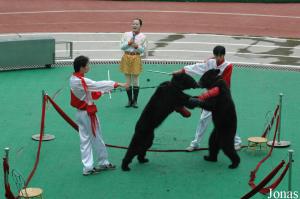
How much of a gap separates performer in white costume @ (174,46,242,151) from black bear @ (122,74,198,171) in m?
0.45

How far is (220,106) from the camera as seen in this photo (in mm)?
10578

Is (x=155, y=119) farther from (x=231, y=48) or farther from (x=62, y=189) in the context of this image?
(x=231, y=48)

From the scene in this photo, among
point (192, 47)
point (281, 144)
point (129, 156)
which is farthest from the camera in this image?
point (192, 47)

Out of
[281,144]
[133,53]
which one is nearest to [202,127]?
[281,144]

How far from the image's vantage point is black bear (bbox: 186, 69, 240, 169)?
10.5 metres

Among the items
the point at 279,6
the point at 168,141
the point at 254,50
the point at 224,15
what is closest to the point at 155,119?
the point at 168,141

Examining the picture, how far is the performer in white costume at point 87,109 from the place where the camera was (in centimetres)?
1029

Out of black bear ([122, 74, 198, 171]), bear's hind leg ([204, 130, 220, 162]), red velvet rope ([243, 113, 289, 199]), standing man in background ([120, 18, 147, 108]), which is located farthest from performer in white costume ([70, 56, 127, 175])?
standing man in background ([120, 18, 147, 108])

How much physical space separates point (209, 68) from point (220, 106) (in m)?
0.93

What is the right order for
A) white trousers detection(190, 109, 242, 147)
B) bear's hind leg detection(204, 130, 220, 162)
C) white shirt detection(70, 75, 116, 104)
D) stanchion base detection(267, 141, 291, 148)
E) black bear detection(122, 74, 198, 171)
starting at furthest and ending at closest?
stanchion base detection(267, 141, 291, 148), white trousers detection(190, 109, 242, 147), bear's hind leg detection(204, 130, 220, 162), black bear detection(122, 74, 198, 171), white shirt detection(70, 75, 116, 104)

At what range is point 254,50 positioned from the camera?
20562 mm

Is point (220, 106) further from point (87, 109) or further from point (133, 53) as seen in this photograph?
point (133, 53)

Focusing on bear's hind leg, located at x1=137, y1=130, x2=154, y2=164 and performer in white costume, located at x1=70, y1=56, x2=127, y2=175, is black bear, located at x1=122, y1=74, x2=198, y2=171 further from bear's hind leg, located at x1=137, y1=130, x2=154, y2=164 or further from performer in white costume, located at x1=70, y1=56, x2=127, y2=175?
performer in white costume, located at x1=70, y1=56, x2=127, y2=175

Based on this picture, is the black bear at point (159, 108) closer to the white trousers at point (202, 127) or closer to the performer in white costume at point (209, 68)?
the performer in white costume at point (209, 68)
